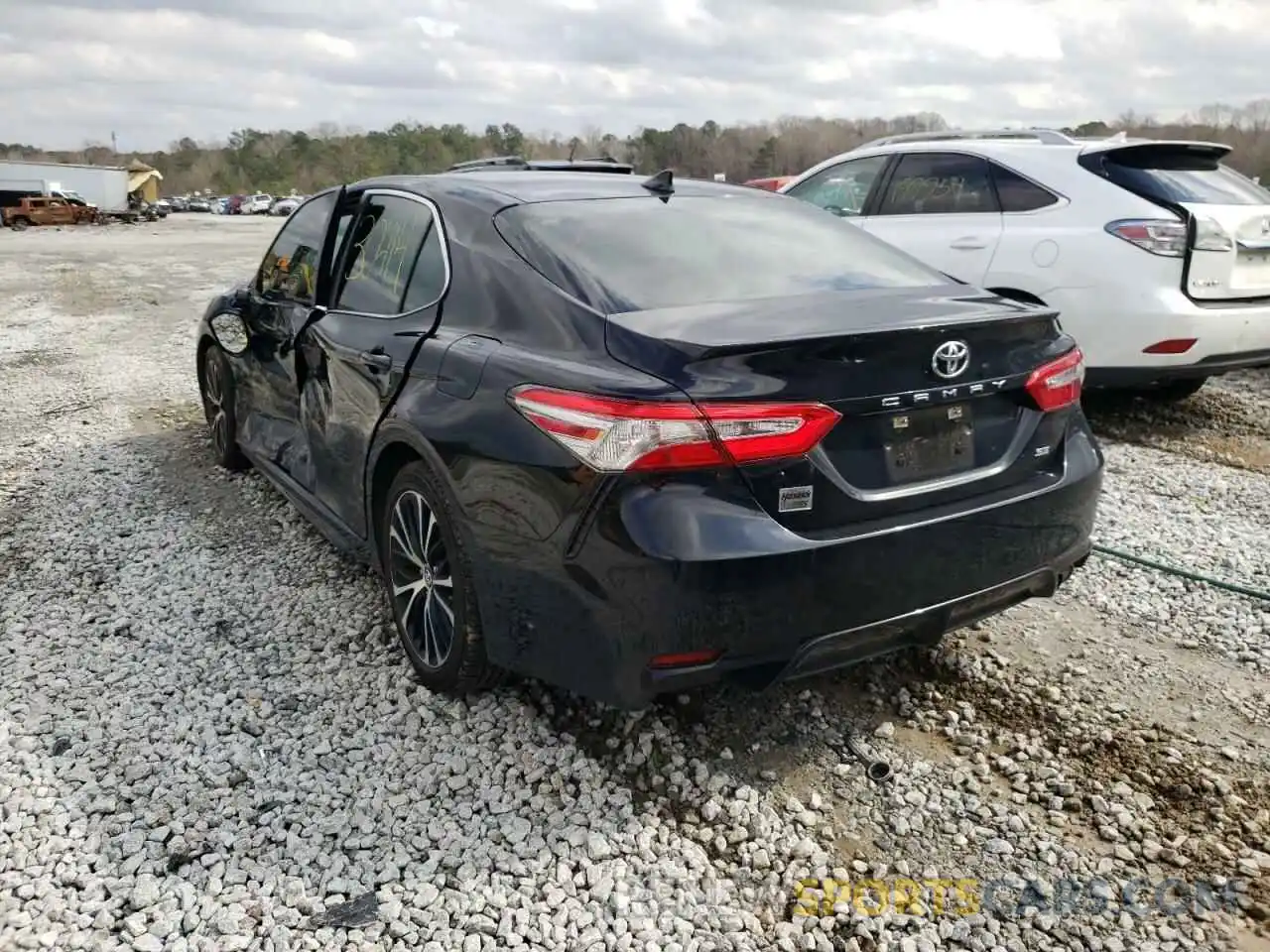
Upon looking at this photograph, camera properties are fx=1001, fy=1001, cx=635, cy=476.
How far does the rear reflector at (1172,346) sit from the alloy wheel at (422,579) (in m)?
4.36

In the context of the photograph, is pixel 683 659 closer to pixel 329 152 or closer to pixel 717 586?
pixel 717 586

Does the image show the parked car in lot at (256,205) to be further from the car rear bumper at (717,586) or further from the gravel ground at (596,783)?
the car rear bumper at (717,586)

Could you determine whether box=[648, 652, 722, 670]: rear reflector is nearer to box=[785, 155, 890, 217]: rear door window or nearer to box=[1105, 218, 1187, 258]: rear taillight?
box=[1105, 218, 1187, 258]: rear taillight

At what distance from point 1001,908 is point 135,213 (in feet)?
211

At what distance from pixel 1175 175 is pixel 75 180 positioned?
6982 centimetres

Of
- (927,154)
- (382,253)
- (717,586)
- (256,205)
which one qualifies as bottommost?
(717,586)

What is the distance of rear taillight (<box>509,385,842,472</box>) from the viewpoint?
2.39 meters

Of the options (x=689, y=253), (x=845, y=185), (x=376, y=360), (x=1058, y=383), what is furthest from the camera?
(x=845, y=185)

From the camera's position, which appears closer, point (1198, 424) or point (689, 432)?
point (689, 432)

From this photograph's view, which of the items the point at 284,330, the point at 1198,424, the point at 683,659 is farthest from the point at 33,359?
the point at 1198,424

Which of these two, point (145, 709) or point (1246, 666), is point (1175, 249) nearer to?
point (1246, 666)

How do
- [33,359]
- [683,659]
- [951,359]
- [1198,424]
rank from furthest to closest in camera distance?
[33,359] < [1198,424] < [951,359] < [683,659]

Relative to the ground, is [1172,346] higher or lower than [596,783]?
higher

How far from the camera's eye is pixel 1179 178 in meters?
5.88
